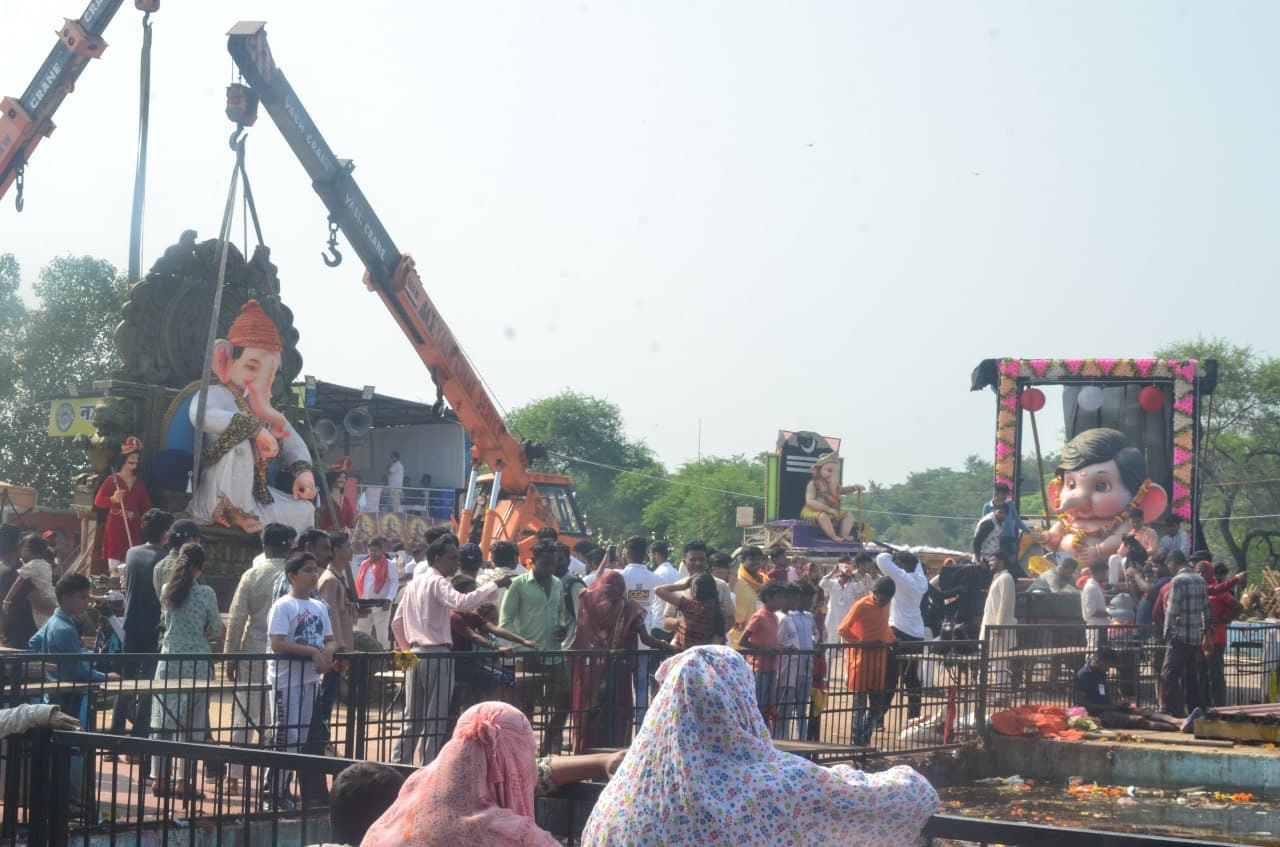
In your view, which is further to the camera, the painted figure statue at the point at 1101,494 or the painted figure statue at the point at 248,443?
the painted figure statue at the point at 1101,494

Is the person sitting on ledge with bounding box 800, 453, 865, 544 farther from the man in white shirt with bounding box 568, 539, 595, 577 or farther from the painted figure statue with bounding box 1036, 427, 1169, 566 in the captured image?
the man in white shirt with bounding box 568, 539, 595, 577

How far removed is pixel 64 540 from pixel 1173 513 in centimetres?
1673

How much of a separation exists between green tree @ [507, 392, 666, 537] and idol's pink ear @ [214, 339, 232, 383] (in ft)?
219

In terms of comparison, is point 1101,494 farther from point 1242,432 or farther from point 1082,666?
point 1242,432

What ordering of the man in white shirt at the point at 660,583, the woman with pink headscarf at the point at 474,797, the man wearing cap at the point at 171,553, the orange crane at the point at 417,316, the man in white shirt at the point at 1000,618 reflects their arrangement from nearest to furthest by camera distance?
1. the woman with pink headscarf at the point at 474,797
2. the man wearing cap at the point at 171,553
3. the man in white shirt at the point at 1000,618
4. the man in white shirt at the point at 660,583
5. the orange crane at the point at 417,316

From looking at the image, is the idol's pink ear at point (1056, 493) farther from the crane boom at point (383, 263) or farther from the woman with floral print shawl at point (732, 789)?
the woman with floral print shawl at point (732, 789)

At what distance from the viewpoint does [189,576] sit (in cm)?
946

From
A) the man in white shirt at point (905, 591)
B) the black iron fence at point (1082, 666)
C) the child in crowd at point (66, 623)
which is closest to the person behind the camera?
the child in crowd at point (66, 623)

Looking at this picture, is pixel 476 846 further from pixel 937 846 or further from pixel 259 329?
pixel 259 329

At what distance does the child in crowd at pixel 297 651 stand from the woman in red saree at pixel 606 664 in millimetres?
1876

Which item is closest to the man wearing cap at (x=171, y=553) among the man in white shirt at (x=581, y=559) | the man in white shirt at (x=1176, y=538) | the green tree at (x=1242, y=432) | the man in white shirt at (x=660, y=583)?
the man in white shirt at (x=660, y=583)

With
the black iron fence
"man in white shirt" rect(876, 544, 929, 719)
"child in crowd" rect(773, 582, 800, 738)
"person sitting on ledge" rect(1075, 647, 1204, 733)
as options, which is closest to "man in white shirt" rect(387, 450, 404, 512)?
"man in white shirt" rect(876, 544, 929, 719)

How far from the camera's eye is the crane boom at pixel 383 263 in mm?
20109

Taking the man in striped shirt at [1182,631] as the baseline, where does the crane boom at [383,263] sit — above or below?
above
